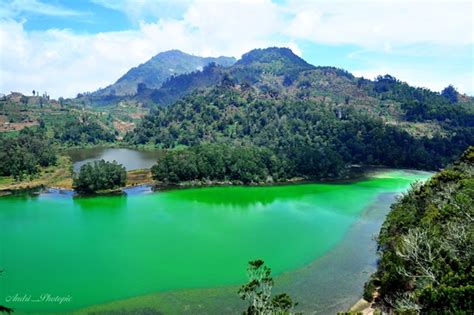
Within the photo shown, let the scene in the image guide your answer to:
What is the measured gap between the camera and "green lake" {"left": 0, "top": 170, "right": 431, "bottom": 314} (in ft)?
98.5

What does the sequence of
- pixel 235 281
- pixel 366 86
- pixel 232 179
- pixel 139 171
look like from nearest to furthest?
pixel 235 281
pixel 232 179
pixel 139 171
pixel 366 86

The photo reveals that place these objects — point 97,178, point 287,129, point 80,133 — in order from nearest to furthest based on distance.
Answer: point 97,178, point 287,129, point 80,133

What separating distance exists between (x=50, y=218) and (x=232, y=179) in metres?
32.4

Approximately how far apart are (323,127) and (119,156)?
53901 mm

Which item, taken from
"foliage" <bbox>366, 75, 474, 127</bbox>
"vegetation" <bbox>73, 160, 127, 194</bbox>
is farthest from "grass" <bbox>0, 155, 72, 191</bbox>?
"foliage" <bbox>366, 75, 474, 127</bbox>

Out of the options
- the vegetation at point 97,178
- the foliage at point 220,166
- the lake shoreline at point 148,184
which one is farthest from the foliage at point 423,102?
the vegetation at point 97,178

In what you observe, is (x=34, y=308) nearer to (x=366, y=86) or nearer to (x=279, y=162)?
(x=279, y=162)

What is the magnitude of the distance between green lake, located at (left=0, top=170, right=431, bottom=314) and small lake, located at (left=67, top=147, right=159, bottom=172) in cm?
3107

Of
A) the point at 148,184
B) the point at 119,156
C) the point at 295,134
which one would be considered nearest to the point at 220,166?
the point at 148,184

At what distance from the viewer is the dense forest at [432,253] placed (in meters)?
16.9

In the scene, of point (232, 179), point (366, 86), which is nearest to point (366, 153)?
point (232, 179)

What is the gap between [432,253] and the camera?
21.8 meters

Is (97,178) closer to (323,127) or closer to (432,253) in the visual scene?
(432,253)

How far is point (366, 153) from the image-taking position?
93250mm
